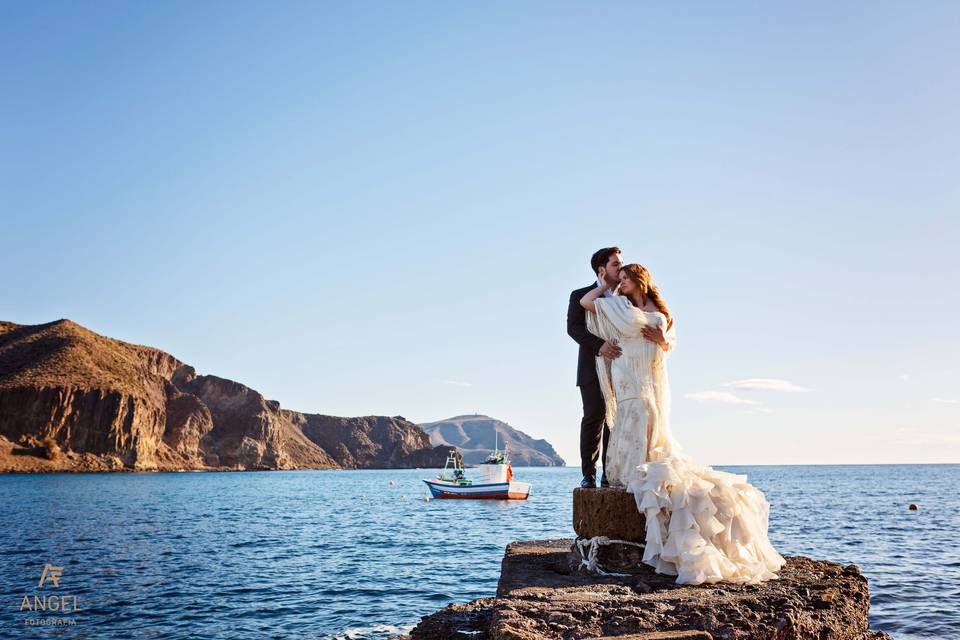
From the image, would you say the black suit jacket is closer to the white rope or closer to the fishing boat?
the white rope

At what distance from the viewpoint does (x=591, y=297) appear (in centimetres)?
574

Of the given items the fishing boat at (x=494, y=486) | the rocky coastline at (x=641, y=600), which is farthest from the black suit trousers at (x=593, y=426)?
the fishing boat at (x=494, y=486)

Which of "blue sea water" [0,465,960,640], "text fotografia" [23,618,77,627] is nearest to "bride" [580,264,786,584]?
"blue sea water" [0,465,960,640]

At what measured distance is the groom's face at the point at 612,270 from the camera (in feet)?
19.1

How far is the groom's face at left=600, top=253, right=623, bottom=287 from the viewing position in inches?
229

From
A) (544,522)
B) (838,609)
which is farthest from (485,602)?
(544,522)

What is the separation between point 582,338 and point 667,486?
5.56 feet

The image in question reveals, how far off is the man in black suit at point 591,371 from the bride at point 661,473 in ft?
0.30

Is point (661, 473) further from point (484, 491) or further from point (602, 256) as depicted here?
point (484, 491)

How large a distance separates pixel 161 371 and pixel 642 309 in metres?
189

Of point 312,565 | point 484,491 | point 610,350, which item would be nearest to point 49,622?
point 312,565

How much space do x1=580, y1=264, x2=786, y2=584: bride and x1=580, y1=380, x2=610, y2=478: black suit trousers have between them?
8 cm

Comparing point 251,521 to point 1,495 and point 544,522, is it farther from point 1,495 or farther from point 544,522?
point 1,495

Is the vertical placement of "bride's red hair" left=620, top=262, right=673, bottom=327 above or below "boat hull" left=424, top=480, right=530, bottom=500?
above
